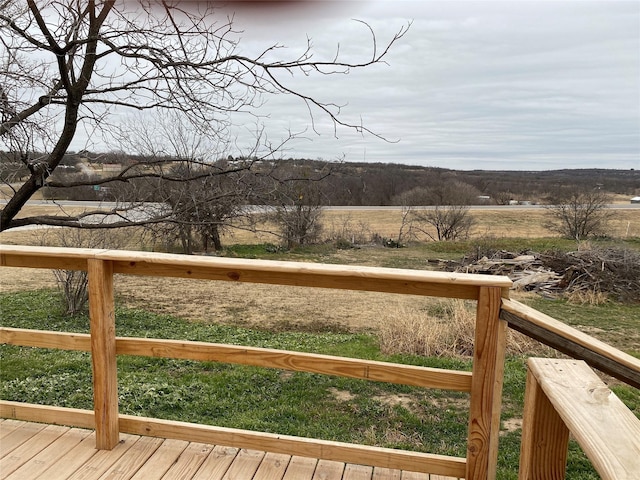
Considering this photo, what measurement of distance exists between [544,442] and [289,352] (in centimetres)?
131

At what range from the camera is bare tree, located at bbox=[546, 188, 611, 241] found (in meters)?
19.5

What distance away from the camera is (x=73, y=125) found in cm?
387

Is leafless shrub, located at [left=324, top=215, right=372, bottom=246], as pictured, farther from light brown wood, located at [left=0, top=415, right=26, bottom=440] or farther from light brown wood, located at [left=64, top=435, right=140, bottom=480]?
light brown wood, located at [left=64, top=435, right=140, bottom=480]

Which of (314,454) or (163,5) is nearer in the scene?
(314,454)

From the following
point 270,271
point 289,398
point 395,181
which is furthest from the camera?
point 395,181

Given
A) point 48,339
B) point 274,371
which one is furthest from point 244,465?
point 274,371

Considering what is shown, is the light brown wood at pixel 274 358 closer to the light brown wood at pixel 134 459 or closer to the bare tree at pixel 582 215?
the light brown wood at pixel 134 459

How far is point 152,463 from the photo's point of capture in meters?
2.17

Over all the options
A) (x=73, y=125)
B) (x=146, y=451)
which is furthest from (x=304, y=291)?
(x=146, y=451)

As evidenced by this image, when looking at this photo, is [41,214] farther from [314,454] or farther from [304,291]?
[304,291]

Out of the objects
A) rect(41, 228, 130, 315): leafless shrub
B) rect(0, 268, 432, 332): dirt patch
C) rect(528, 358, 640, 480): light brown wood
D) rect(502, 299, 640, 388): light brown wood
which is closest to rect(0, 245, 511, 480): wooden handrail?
→ rect(502, 299, 640, 388): light brown wood

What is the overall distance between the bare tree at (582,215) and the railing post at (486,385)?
19.0 m

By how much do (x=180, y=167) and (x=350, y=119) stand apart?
86.8 inches

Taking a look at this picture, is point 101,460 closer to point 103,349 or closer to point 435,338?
point 103,349
